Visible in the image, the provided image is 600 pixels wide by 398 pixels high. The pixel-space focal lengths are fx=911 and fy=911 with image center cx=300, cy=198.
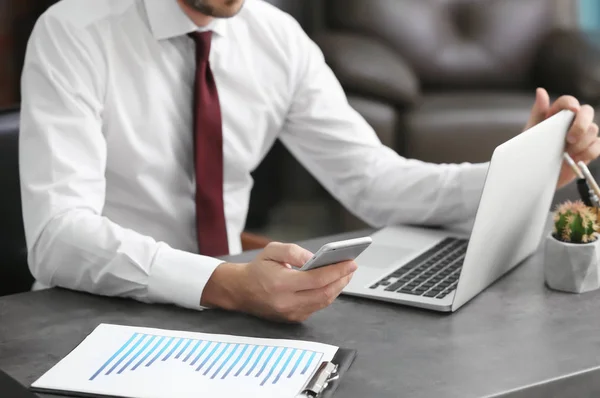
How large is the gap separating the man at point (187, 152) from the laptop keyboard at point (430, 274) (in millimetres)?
130

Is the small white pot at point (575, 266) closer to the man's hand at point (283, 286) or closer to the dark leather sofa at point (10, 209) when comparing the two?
the man's hand at point (283, 286)

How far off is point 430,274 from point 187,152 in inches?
22.0

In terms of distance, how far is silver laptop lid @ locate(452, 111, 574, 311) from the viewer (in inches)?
42.2

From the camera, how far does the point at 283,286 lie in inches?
41.2

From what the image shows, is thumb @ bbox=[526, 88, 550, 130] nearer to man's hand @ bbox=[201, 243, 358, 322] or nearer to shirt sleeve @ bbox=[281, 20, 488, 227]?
shirt sleeve @ bbox=[281, 20, 488, 227]

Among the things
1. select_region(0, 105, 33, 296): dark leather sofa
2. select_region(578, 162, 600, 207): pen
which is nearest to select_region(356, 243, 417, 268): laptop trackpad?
select_region(578, 162, 600, 207): pen

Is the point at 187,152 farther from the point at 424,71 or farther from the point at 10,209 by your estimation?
the point at 424,71

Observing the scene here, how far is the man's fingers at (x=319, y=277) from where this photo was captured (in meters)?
1.04

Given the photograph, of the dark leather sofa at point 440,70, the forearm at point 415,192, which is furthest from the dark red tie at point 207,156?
the dark leather sofa at point 440,70

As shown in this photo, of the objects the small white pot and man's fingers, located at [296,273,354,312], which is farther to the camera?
the small white pot

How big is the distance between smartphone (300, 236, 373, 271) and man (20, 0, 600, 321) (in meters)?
0.02

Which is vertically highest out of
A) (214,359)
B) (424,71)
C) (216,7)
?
(216,7)

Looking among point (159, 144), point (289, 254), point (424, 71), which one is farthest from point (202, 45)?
point (424, 71)

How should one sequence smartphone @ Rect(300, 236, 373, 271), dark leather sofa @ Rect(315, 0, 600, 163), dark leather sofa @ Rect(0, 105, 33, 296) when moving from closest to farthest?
1. smartphone @ Rect(300, 236, 373, 271)
2. dark leather sofa @ Rect(0, 105, 33, 296)
3. dark leather sofa @ Rect(315, 0, 600, 163)
